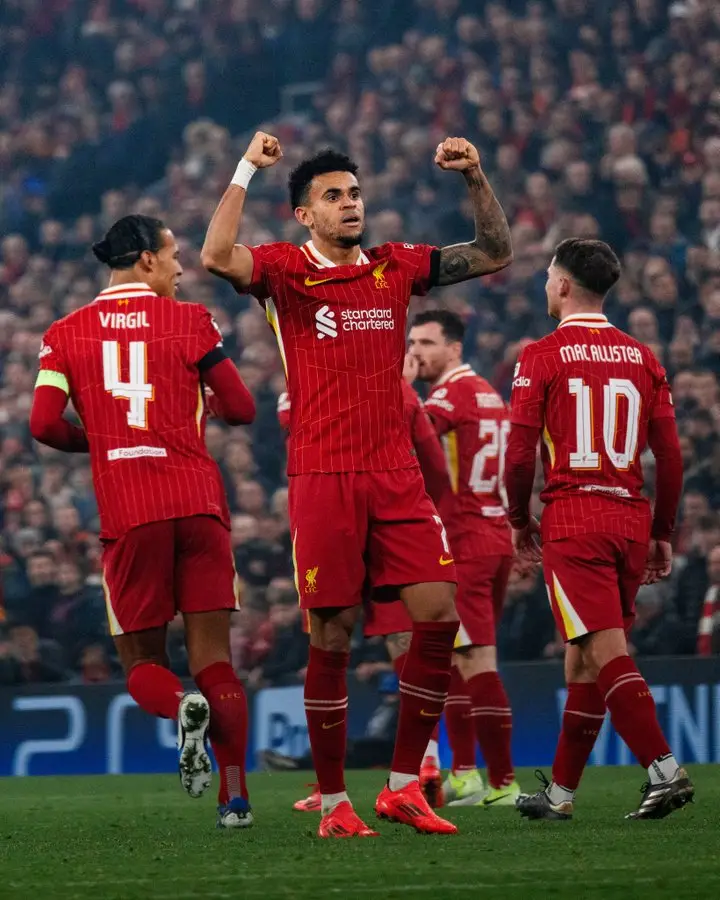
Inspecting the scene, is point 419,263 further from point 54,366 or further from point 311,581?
point 54,366

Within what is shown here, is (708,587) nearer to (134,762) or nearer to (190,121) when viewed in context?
(134,762)

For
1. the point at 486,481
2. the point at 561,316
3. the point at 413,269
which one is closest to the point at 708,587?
the point at 486,481

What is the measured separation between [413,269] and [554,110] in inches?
388

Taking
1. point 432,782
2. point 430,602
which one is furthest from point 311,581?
point 432,782

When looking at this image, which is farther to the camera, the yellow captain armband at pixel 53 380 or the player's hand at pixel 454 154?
the yellow captain armband at pixel 53 380

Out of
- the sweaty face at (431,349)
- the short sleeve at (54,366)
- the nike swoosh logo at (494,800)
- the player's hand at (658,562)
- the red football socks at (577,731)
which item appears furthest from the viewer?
the sweaty face at (431,349)

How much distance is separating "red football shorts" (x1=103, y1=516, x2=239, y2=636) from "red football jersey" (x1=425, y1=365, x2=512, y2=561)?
242cm

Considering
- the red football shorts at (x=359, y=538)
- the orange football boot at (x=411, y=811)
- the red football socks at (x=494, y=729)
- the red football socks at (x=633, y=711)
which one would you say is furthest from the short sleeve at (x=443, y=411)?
the orange football boot at (x=411, y=811)

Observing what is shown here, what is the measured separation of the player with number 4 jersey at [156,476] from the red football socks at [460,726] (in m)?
2.20

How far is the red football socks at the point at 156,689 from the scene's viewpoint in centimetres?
566

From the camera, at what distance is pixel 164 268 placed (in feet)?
20.1

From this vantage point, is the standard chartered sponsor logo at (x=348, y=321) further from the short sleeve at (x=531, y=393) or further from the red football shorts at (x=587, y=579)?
the red football shorts at (x=587, y=579)

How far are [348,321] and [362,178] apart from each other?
10.9 metres

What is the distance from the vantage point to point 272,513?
509 inches
